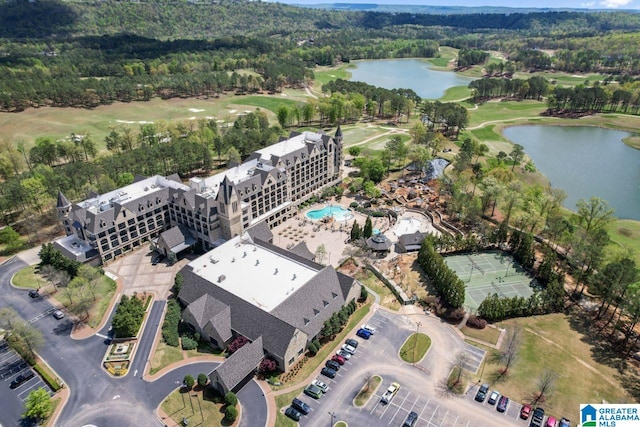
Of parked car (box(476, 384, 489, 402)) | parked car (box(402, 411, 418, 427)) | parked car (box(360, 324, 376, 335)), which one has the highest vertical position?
parked car (box(476, 384, 489, 402))

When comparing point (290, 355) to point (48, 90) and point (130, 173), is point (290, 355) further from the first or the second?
point (48, 90)

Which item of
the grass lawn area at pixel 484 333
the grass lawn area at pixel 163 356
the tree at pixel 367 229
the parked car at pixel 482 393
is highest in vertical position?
the tree at pixel 367 229

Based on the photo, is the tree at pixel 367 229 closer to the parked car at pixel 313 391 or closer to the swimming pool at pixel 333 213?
the swimming pool at pixel 333 213

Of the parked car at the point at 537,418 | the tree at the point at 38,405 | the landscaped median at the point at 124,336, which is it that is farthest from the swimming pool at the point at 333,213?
the tree at the point at 38,405

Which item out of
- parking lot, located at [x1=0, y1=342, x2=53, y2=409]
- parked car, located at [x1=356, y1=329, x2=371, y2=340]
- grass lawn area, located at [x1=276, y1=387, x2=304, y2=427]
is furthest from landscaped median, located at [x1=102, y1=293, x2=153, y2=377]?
parked car, located at [x1=356, y1=329, x2=371, y2=340]

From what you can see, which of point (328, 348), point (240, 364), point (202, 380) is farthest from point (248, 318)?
point (328, 348)

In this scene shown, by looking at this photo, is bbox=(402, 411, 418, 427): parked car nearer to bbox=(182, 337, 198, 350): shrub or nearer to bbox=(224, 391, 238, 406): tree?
bbox=(224, 391, 238, 406): tree

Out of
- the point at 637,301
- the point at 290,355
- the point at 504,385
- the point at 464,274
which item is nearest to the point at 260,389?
the point at 290,355
